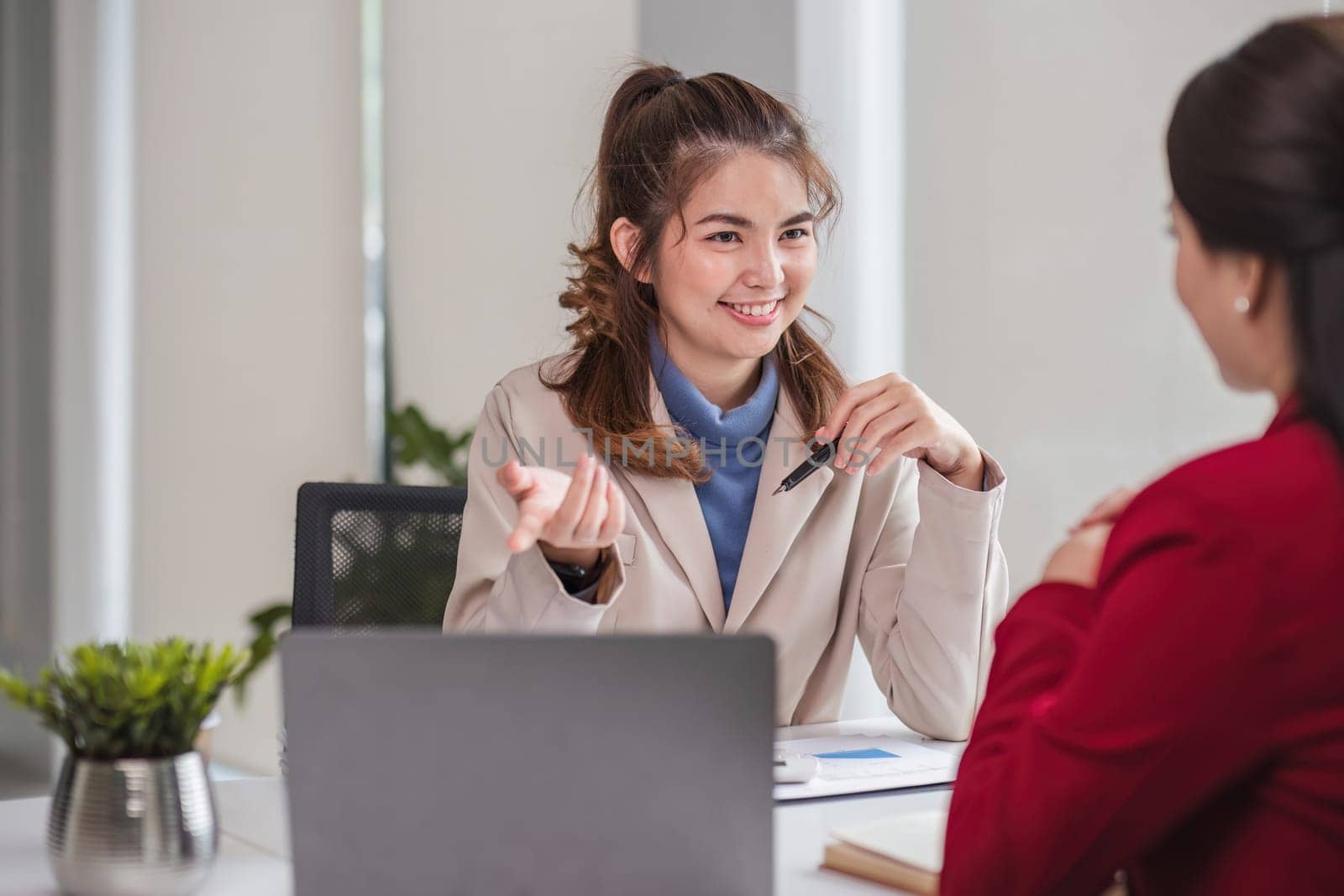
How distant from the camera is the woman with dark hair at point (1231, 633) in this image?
2.60 ft

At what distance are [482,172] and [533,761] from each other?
3.09m

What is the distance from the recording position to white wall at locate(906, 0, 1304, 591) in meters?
2.35

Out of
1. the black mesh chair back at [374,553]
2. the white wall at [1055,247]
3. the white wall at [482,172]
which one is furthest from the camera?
the white wall at [482,172]

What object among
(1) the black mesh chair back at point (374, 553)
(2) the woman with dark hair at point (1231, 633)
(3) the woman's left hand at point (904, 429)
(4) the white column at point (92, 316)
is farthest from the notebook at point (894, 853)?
(4) the white column at point (92, 316)

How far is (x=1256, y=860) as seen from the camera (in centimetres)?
84

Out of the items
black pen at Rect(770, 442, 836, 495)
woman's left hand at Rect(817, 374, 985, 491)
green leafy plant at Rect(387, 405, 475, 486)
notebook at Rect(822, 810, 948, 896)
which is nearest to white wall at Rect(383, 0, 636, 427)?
green leafy plant at Rect(387, 405, 475, 486)

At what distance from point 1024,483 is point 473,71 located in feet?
6.53

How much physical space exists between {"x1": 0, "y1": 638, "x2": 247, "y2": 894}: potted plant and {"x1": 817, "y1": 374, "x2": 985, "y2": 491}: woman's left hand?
2.90 ft

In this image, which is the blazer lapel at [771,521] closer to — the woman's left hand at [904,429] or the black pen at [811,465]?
the black pen at [811,465]

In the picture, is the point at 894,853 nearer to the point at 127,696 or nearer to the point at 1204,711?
the point at 1204,711

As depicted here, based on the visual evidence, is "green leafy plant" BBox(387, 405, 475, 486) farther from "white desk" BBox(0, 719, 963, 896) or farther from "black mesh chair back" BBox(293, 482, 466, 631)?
"white desk" BBox(0, 719, 963, 896)

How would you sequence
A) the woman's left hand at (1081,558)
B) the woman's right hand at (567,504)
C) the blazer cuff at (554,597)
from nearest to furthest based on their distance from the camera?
the woman's left hand at (1081,558) → the woman's right hand at (567,504) → the blazer cuff at (554,597)

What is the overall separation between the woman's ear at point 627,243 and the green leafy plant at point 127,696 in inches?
44.1

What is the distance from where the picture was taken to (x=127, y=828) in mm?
974
